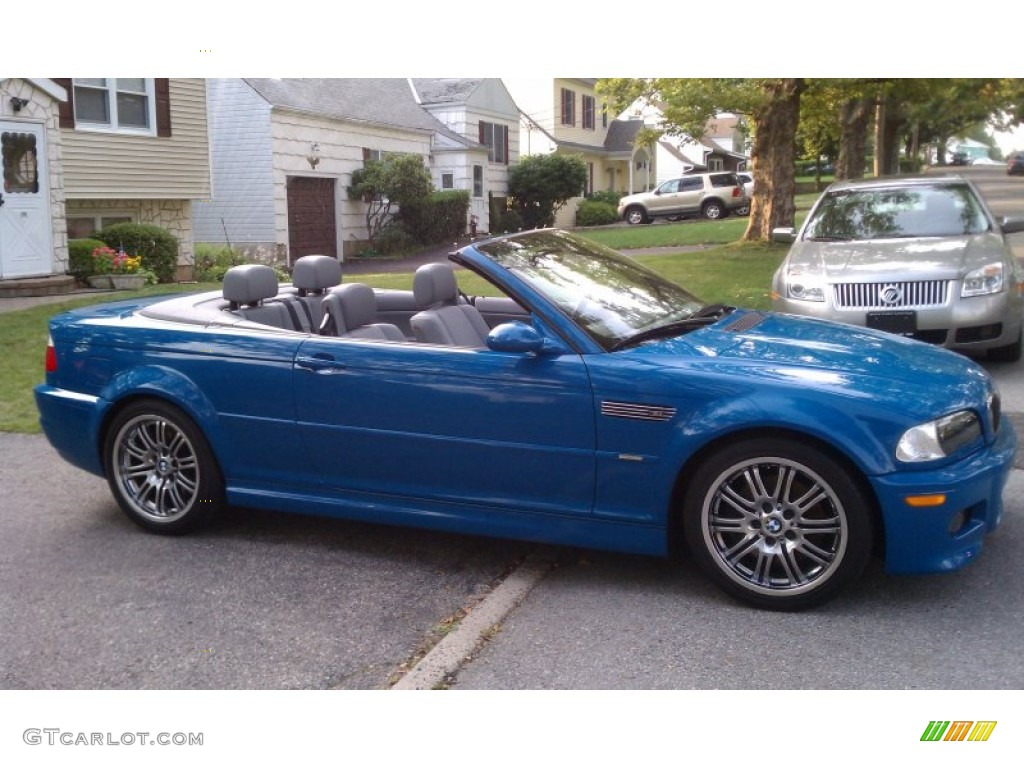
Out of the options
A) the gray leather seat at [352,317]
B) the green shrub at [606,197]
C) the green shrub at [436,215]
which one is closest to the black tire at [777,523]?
the gray leather seat at [352,317]

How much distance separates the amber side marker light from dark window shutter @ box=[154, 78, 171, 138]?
17.3m

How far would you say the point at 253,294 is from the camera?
17.4ft

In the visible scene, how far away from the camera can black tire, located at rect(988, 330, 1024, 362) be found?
8.37 metres

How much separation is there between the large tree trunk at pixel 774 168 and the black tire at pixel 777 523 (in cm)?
1491

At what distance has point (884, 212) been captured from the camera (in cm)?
884

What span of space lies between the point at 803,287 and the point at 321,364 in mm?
4599

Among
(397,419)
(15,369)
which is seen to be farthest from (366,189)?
(397,419)

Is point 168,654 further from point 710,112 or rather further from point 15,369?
point 710,112

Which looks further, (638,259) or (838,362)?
(638,259)

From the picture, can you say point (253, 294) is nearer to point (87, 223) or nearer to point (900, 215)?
point (900, 215)

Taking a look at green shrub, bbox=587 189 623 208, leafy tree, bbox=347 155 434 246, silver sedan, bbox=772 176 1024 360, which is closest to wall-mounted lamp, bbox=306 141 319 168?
leafy tree, bbox=347 155 434 246

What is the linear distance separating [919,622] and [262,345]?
9.65 ft

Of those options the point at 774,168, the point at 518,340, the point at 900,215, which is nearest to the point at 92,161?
the point at 774,168

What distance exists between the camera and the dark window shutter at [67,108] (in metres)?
17.0
